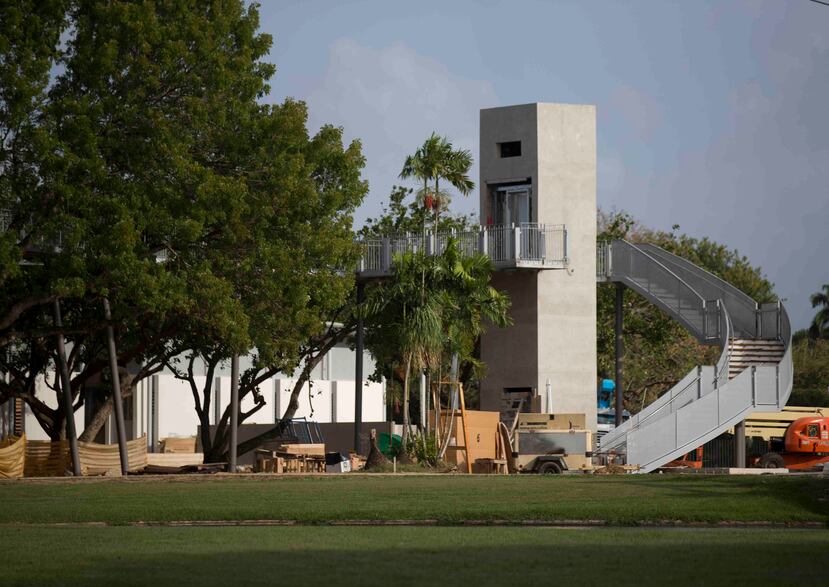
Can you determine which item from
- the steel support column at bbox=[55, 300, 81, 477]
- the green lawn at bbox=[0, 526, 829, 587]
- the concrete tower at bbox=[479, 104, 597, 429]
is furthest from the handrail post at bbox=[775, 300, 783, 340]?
the green lawn at bbox=[0, 526, 829, 587]

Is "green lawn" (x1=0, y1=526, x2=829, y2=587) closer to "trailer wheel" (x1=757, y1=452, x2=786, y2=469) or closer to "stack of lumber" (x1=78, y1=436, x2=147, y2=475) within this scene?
"stack of lumber" (x1=78, y1=436, x2=147, y2=475)

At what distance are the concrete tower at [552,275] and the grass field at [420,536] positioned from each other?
18075 millimetres

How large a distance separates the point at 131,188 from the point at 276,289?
17.7 ft

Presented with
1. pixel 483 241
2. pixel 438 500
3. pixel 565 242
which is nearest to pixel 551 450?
pixel 483 241

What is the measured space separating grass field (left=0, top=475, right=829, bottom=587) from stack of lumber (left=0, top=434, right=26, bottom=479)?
620 centimetres

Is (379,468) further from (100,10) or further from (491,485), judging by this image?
(100,10)

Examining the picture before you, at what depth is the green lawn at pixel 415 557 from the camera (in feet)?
34.4

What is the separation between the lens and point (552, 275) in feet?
146

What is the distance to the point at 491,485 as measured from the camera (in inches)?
1001

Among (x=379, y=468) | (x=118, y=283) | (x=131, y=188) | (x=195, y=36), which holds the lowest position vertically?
(x=379, y=468)

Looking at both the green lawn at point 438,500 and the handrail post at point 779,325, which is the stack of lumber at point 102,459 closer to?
the green lawn at point 438,500

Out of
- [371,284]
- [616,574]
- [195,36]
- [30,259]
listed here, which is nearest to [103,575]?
[616,574]

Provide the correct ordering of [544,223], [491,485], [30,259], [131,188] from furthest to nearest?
[544,223] < [30,259] < [131,188] < [491,485]

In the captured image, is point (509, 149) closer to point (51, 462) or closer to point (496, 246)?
point (496, 246)
